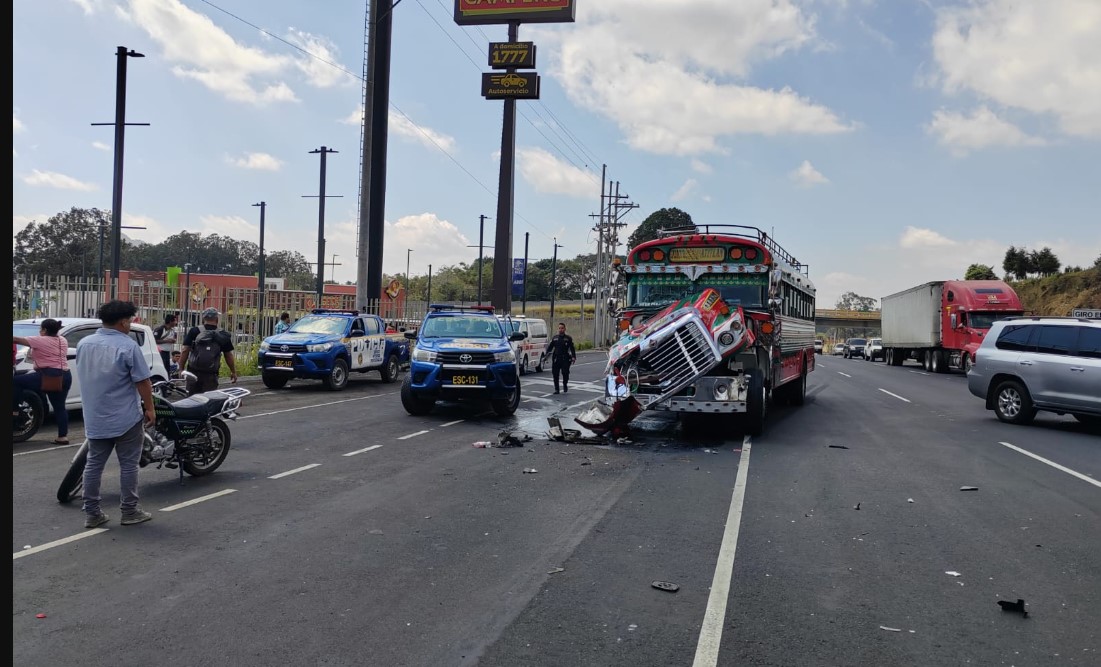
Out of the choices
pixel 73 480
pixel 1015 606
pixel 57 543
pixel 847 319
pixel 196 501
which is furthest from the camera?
pixel 847 319

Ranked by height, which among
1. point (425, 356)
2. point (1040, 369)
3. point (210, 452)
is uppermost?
point (1040, 369)

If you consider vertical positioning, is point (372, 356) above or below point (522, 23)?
below

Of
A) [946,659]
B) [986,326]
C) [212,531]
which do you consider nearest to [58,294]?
[212,531]

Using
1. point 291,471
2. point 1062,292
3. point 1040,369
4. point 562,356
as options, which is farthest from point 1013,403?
point 1062,292

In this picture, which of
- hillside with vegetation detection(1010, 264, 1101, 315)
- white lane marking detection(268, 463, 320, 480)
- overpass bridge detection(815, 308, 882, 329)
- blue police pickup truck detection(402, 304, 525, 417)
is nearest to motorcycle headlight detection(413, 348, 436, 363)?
blue police pickup truck detection(402, 304, 525, 417)

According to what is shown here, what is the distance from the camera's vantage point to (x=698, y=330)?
441 inches

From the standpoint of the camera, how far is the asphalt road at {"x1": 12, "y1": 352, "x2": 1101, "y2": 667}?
425 centimetres

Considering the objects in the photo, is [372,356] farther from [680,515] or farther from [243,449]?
[680,515]

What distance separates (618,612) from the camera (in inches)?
186

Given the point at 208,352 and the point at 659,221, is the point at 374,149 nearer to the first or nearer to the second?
the point at 208,352

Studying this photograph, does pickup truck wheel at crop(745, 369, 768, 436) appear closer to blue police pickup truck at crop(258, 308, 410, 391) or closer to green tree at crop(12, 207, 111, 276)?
blue police pickup truck at crop(258, 308, 410, 391)

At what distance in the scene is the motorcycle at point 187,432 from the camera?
7824 mm

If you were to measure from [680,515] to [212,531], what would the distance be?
398cm

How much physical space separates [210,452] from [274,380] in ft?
35.5
